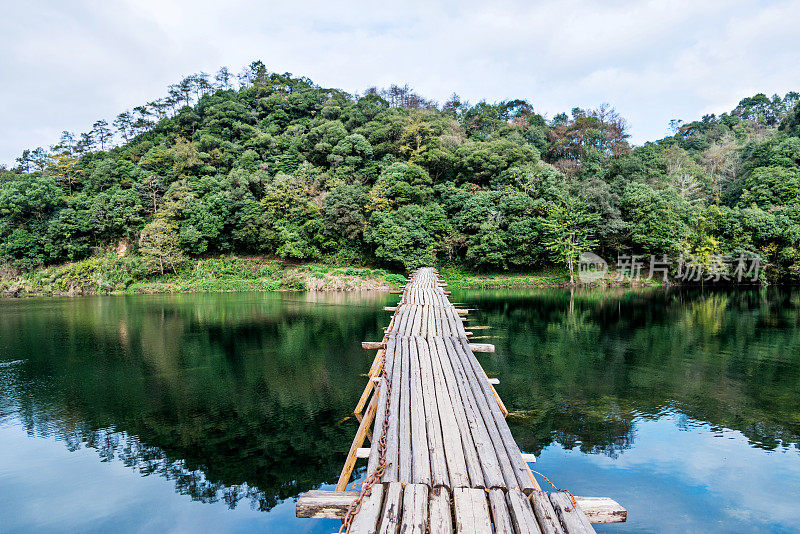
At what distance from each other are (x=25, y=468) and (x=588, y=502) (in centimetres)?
819

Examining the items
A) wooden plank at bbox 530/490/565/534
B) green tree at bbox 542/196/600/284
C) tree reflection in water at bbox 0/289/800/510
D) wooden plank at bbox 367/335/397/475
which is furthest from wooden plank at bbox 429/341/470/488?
green tree at bbox 542/196/600/284

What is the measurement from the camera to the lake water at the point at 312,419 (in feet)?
17.6

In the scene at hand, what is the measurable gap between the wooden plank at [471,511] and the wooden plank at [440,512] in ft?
0.18

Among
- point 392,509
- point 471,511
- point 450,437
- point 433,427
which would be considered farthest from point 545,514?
point 433,427

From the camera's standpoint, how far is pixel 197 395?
8.79 metres

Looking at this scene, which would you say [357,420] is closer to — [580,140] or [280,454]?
[280,454]

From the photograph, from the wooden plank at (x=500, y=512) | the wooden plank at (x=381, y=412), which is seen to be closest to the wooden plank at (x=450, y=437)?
the wooden plank at (x=500, y=512)

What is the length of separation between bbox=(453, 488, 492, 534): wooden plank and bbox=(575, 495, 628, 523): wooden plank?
0.75m

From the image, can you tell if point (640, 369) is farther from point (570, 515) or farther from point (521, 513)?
point (521, 513)

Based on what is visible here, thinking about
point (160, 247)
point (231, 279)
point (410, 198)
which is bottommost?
point (231, 279)

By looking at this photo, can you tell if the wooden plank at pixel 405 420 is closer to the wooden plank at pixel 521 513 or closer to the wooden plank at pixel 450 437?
the wooden plank at pixel 450 437

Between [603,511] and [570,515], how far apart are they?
14.8 inches

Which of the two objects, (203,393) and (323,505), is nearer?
(323,505)

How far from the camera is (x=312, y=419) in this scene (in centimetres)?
749
